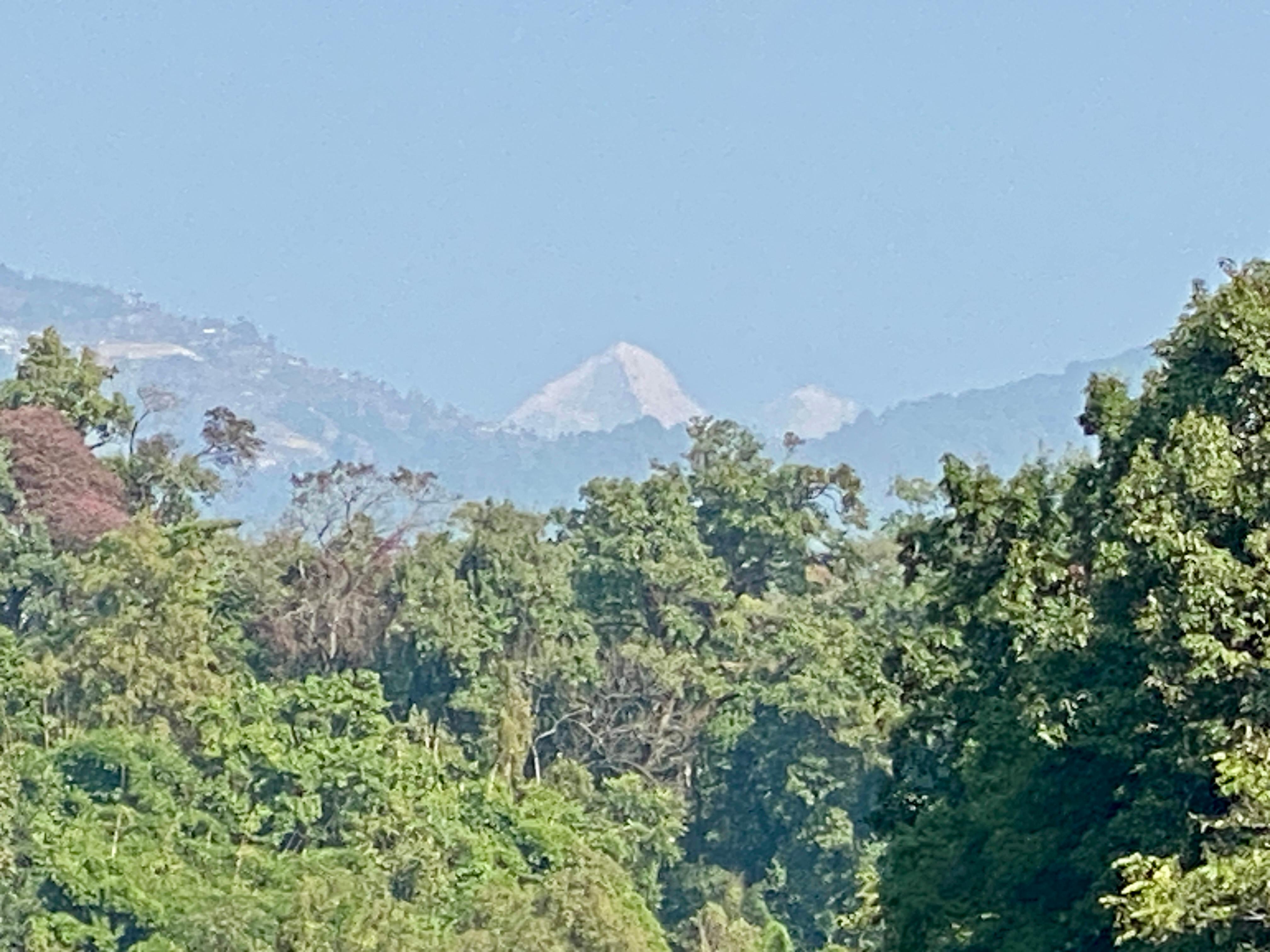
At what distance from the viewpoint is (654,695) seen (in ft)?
143

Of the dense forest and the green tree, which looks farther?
the green tree

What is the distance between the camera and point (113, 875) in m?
32.7

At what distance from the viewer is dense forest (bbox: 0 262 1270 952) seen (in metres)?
13.2

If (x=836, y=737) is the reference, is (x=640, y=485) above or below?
above

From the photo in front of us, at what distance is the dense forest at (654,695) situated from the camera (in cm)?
1324

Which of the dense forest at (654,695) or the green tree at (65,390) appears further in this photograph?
the green tree at (65,390)

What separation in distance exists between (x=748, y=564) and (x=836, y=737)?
623 cm

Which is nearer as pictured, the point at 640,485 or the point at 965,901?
the point at 965,901

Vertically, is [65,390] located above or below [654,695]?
above

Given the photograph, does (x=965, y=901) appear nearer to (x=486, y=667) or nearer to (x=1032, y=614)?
(x=1032, y=614)

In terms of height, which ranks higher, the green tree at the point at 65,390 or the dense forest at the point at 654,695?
the green tree at the point at 65,390

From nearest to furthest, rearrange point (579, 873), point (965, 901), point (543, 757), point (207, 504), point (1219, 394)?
point (1219, 394), point (965, 901), point (579, 873), point (543, 757), point (207, 504)

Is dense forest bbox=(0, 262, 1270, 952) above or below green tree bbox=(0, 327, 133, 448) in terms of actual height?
below

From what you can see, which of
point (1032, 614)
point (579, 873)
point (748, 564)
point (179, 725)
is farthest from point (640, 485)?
point (1032, 614)
